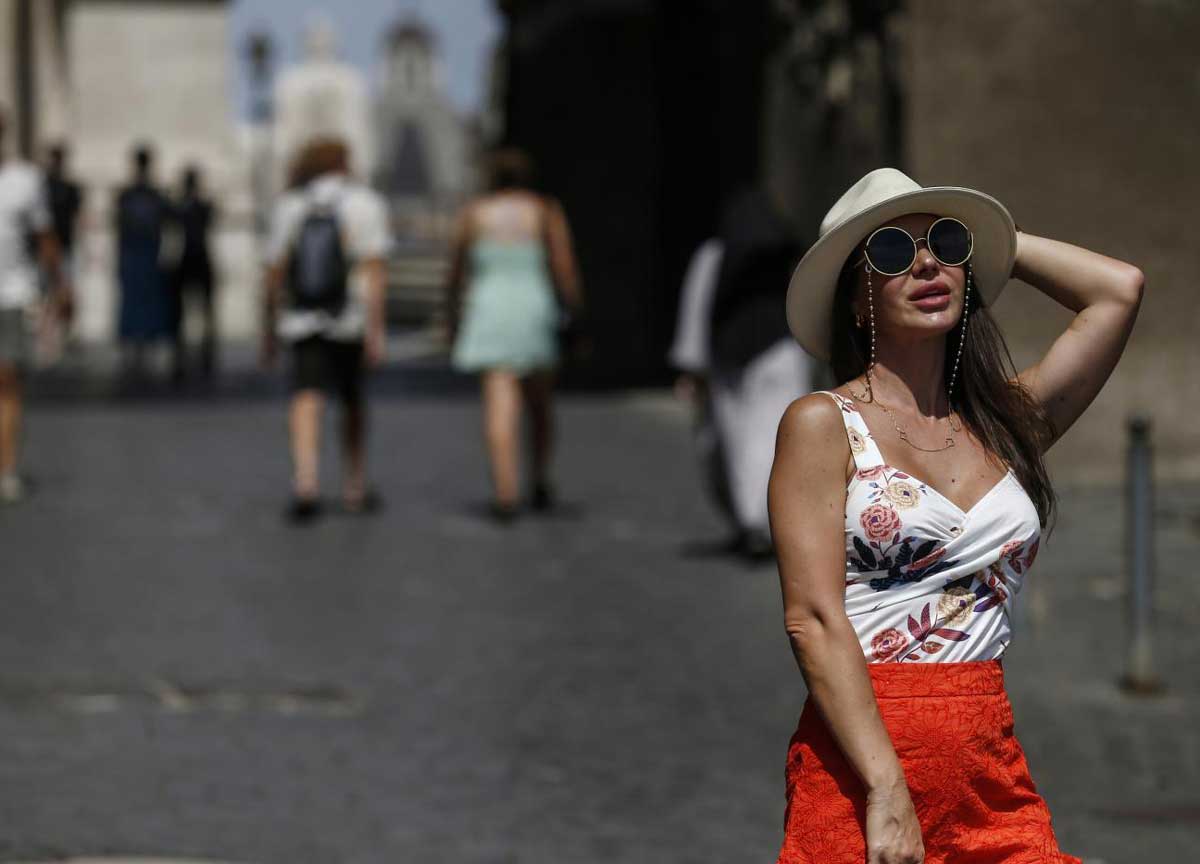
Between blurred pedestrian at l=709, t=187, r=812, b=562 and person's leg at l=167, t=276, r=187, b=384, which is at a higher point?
blurred pedestrian at l=709, t=187, r=812, b=562

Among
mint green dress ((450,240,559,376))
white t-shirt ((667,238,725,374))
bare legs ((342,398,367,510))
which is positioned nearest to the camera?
white t-shirt ((667,238,725,374))

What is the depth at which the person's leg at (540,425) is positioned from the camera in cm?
1187

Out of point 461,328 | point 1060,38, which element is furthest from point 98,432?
point 1060,38

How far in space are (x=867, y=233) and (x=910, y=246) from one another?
7cm

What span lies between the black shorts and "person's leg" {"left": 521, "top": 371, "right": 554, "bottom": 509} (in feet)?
2.60

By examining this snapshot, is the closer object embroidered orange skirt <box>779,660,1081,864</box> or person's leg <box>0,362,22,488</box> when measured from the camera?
embroidered orange skirt <box>779,660,1081,864</box>

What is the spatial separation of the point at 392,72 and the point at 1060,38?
187843mm

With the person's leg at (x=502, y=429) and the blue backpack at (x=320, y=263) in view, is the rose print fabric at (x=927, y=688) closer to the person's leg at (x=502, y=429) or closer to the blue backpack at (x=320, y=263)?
the person's leg at (x=502, y=429)

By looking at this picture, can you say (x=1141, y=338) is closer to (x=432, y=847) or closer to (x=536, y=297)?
(x=536, y=297)

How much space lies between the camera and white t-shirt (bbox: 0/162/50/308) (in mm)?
12000

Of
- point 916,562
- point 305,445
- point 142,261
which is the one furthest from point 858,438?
point 142,261

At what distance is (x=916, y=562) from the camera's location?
3420 mm

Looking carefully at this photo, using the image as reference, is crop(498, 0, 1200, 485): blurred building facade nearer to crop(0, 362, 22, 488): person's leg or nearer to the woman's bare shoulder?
crop(0, 362, 22, 488): person's leg

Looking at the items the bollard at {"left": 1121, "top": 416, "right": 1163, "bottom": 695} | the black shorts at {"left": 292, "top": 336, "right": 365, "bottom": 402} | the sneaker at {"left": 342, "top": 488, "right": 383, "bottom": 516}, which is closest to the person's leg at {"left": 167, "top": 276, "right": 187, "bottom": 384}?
the sneaker at {"left": 342, "top": 488, "right": 383, "bottom": 516}
